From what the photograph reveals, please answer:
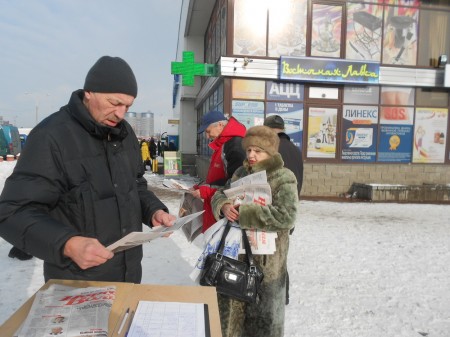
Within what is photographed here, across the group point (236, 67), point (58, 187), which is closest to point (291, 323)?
point (58, 187)

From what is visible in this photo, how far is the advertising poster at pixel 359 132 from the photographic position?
11172 mm

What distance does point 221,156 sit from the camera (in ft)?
9.83

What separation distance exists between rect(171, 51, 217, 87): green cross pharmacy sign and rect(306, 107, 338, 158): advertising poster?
3.57 metres

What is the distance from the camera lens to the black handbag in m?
2.36

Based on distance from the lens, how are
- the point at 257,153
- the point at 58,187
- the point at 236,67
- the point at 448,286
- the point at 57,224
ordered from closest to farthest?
the point at 57,224 < the point at 58,187 < the point at 257,153 < the point at 448,286 < the point at 236,67

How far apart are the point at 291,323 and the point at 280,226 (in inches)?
52.2

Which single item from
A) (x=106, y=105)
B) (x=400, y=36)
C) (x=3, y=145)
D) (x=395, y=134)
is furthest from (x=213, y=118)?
(x=3, y=145)

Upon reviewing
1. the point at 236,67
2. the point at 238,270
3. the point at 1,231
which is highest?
the point at 236,67

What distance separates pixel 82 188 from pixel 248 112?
947 centimetres

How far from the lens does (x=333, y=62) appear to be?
34.8 ft

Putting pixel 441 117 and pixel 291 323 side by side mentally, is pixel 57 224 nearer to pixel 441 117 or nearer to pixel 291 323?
pixel 291 323

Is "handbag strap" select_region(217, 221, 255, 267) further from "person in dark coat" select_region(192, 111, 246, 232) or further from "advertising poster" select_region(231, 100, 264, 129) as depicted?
"advertising poster" select_region(231, 100, 264, 129)

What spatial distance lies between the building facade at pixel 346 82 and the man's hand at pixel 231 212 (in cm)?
825

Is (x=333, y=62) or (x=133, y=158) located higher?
(x=333, y=62)
